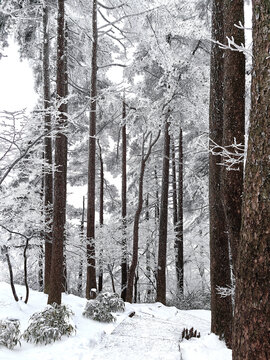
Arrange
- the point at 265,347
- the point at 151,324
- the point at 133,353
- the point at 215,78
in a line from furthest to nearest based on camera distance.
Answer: the point at 151,324
the point at 215,78
the point at 133,353
the point at 265,347

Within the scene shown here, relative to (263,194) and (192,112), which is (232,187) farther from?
(192,112)

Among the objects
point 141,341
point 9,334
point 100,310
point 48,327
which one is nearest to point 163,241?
point 100,310

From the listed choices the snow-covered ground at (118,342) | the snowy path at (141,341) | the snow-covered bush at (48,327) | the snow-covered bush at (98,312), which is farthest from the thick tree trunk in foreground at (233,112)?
the snow-covered bush at (98,312)

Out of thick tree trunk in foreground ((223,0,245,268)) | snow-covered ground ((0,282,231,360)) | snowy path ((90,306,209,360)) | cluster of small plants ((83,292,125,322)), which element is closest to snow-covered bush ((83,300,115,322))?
cluster of small plants ((83,292,125,322))

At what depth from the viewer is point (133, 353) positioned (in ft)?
16.6

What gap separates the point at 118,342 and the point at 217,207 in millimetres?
2934

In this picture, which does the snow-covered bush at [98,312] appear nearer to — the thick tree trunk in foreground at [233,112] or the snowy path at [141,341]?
the snowy path at [141,341]

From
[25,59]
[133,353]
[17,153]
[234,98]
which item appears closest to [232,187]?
[234,98]

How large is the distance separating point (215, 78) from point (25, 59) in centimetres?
836

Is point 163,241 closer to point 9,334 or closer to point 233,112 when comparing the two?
point 9,334

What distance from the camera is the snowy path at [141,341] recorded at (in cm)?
494

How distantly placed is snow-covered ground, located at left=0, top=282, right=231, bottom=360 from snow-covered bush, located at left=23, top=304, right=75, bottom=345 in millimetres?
109

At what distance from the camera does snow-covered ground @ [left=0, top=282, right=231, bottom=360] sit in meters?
4.83

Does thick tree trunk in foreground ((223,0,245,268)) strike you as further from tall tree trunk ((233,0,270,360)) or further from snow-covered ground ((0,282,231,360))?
snow-covered ground ((0,282,231,360))
